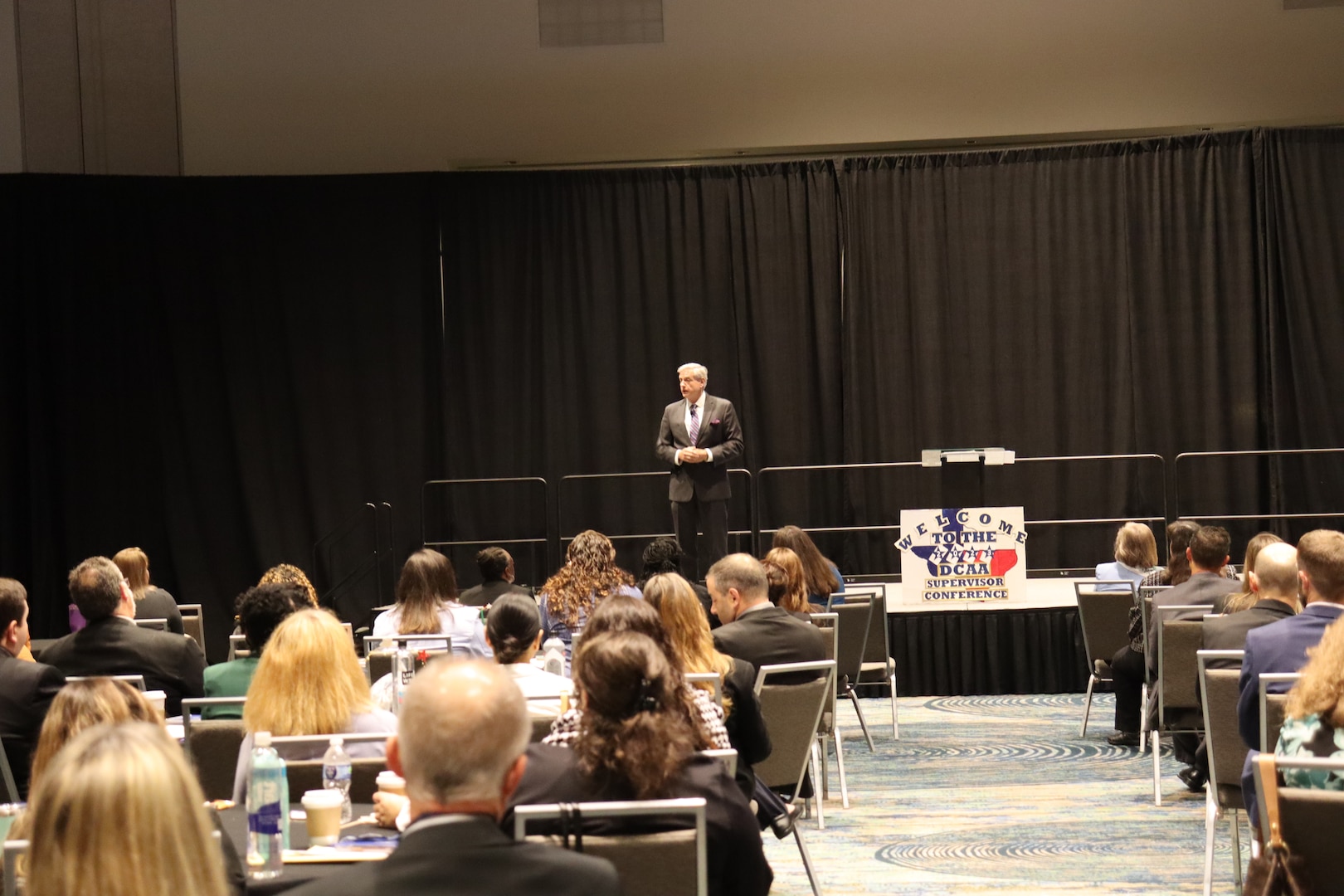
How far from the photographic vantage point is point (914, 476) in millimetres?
11320

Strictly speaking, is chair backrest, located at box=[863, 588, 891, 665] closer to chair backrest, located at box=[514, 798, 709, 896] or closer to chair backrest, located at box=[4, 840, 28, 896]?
chair backrest, located at box=[514, 798, 709, 896]

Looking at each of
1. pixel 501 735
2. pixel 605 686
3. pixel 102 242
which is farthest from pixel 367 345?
pixel 501 735

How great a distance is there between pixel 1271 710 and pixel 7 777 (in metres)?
3.43

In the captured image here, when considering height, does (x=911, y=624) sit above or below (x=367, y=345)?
below

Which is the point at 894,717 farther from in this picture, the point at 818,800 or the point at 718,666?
the point at 718,666

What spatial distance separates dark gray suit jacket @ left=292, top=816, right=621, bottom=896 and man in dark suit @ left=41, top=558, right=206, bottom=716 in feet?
11.0

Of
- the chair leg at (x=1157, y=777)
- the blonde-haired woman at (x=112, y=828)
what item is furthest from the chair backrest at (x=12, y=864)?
the chair leg at (x=1157, y=777)

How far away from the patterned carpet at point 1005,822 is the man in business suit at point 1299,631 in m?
1.04

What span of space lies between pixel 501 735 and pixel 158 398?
33.8ft

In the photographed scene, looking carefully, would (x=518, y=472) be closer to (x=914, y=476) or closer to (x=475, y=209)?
(x=475, y=209)

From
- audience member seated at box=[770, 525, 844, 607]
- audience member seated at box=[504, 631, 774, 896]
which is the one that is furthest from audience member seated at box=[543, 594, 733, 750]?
audience member seated at box=[770, 525, 844, 607]

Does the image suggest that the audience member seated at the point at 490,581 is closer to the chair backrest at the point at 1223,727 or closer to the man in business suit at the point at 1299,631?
the chair backrest at the point at 1223,727

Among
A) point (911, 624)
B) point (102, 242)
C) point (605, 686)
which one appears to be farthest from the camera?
point (102, 242)

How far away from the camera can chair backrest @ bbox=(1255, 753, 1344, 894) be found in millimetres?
2562
